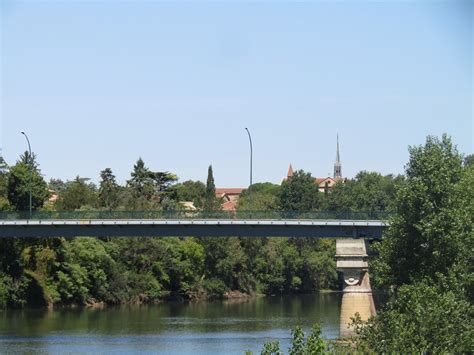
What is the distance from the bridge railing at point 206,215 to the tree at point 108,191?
37.5m

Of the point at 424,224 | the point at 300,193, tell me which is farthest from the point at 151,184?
the point at 424,224

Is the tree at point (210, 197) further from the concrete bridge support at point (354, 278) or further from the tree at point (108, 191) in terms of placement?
the concrete bridge support at point (354, 278)

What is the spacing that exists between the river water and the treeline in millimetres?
3079

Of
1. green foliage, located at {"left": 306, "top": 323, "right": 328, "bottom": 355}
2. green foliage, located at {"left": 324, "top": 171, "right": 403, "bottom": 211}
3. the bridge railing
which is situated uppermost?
green foliage, located at {"left": 324, "top": 171, "right": 403, "bottom": 211}

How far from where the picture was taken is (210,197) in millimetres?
146000

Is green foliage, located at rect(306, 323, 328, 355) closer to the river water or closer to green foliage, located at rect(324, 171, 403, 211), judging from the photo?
the river water

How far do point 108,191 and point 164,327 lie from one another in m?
52.3

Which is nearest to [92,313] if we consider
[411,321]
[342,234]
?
[342,234]

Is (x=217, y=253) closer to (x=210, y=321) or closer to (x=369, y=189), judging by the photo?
(x=210, y=321)

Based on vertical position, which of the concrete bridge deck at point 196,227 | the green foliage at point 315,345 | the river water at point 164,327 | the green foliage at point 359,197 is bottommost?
the river water at point 164,327

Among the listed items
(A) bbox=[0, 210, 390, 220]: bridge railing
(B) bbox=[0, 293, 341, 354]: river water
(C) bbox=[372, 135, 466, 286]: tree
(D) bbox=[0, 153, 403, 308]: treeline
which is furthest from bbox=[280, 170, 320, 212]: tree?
(C) bbox=[372, 135, 466, 286]: tree

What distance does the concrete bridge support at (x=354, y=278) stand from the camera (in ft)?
234

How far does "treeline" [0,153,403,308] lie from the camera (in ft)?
314

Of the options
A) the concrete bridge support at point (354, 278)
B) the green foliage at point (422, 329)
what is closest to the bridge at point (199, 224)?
the concrete bridge support at point (354, 278)
